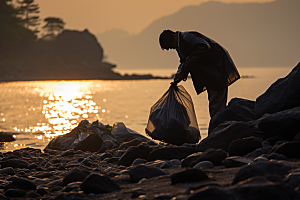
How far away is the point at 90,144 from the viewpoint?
6.50 m

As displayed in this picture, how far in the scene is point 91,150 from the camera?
645 cm

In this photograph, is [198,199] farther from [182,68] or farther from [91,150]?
[91,150]

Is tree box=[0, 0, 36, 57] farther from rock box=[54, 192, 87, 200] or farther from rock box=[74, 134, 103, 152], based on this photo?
rock box=[54, 192, 87, 200]

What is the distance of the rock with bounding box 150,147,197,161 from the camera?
4180mm

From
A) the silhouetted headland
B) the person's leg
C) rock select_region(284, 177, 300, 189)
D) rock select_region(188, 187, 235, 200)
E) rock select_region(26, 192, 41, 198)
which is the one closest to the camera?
rock select_region(188, 187, 235, 200)

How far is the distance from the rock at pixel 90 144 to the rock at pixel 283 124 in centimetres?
328

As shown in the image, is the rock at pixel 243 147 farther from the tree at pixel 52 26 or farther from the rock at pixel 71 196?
the tree at pixel 52 26

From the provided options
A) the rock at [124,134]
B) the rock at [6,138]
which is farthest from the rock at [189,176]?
the rock at [6,138]

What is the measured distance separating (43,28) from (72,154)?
89.9 m

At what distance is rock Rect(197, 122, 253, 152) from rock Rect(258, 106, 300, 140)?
0.34 meters

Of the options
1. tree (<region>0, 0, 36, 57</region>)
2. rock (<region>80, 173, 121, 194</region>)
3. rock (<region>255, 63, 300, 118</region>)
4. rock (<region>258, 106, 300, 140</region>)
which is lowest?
rock (<region>80, 173, 121, 194</region>)

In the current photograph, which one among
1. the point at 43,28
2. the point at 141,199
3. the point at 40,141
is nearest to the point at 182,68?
the point at 141,199

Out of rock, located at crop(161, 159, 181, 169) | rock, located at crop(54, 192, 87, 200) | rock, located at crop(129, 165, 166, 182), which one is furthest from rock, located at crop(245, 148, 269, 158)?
rock, located at crop(54, 192, 87, 200)

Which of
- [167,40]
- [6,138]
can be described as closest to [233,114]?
[167,40]
